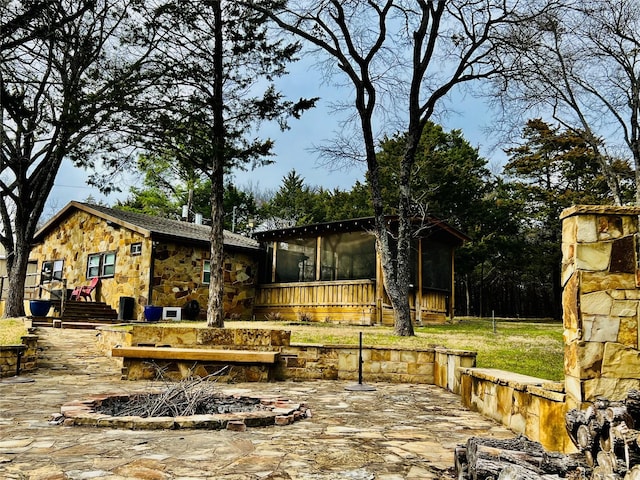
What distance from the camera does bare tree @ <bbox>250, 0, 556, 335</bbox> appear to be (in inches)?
454

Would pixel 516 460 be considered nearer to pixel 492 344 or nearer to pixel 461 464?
pixel 461 464

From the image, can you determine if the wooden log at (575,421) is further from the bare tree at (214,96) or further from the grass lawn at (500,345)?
the bare tree at (214,96)

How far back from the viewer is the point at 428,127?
2783cm

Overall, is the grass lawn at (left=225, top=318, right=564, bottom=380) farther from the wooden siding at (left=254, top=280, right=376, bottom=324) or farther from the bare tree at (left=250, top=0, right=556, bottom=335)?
the wooden siding at (left=254, top=280, right=376, bottom=324)

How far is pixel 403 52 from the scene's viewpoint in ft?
43.3

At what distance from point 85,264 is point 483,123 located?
1392 cm

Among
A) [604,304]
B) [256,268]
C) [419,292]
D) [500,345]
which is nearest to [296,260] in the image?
[256,268]

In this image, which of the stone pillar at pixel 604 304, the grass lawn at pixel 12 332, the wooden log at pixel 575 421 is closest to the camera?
the wooden log at pixel 575 421

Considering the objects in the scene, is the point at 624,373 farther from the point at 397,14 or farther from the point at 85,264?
the point at 85,264

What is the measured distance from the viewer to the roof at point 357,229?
14537 mm

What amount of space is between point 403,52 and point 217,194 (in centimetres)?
619

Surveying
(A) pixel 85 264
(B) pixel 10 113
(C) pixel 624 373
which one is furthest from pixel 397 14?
(A) pixel 85 264

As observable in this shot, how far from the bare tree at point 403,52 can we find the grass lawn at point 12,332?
7.28 m

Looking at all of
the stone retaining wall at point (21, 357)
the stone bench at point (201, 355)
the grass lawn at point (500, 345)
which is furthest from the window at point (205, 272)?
the stone bench at point (201, 355)
